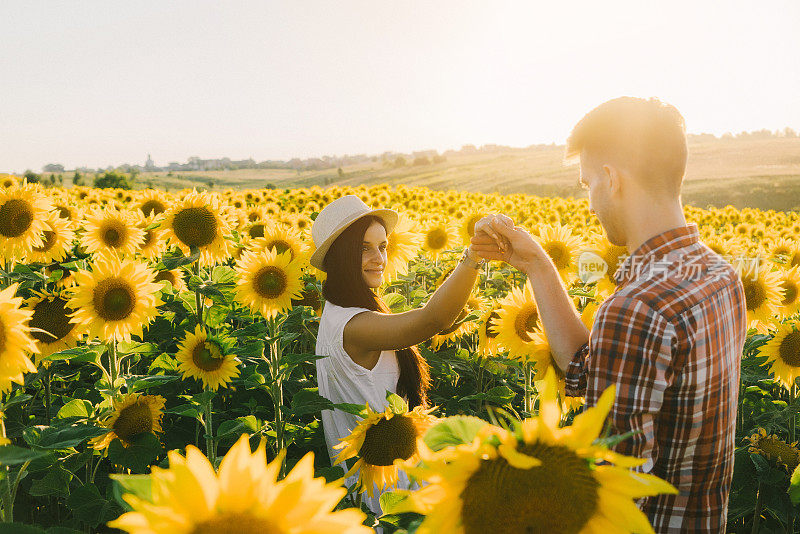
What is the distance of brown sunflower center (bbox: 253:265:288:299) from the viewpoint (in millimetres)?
3375

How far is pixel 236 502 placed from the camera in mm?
733

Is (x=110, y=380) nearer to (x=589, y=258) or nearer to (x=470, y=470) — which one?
(x=470, y=470)

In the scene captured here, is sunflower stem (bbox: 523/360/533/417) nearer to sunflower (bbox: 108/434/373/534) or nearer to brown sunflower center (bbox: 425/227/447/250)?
sunflower (bbox: 108/434/373/534)

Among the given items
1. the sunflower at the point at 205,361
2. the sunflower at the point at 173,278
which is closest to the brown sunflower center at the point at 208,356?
the sunflower at the point at 205,361

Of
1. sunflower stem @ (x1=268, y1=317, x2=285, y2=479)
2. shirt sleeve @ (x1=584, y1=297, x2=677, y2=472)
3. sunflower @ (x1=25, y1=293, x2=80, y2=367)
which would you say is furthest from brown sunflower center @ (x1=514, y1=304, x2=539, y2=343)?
sunflower @ (x1=25, y1=293, x2=80, y2=367)

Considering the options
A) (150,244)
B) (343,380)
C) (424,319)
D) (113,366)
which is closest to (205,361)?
(113,366)

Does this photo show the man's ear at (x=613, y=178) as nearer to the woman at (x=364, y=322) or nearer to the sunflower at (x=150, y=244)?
the woman at (x=364, y=322)

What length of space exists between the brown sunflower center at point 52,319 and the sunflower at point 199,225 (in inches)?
43.9

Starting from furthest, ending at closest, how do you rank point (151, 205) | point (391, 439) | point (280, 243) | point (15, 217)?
point (151, 205) → point (15, 217) → point (280, 243) → point (391, 439)

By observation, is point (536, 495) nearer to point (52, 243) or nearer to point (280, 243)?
point (280, 243)

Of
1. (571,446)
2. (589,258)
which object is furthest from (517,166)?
(571,446)

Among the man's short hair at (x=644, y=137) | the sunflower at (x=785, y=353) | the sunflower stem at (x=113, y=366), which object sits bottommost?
the sunflower at (x=785, y=353)

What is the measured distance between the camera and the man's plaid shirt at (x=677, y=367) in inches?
55.9

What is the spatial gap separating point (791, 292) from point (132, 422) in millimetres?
4433
